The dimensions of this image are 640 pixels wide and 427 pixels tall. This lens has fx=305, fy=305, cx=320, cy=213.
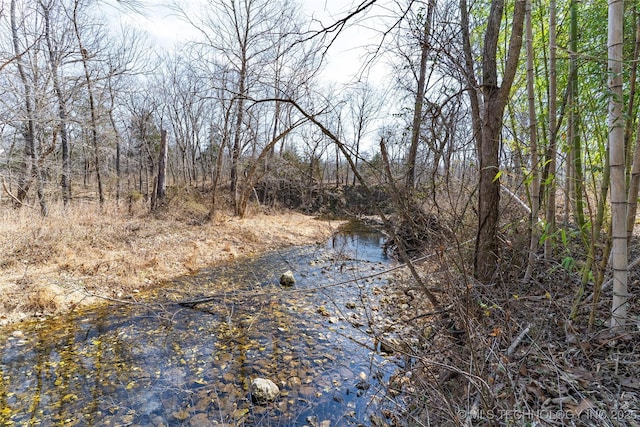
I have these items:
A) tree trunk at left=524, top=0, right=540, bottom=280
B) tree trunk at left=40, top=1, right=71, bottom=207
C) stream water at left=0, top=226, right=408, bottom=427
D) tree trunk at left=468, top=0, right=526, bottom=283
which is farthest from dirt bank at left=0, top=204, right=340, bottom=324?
tree trunk at left=524, top=0, right=540, bottom=280

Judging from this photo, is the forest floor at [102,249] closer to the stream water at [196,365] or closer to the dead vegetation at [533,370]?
the stream water at [196,365]

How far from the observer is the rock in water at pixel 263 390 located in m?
3.01

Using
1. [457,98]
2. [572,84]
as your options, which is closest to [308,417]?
[457,98]

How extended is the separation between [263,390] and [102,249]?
19.1 ft

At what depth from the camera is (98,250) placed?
665 centimetres

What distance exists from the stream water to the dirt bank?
2.02ft

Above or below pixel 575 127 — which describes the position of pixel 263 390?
below

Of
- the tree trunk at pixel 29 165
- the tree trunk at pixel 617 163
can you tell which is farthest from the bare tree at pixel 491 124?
the tree trunk at pixel 29 165

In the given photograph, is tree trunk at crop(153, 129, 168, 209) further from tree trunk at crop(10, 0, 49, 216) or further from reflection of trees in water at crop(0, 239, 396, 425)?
reflection of trees in water at crop(0, 239, 396, 425)

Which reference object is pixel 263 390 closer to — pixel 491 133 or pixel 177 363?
pixel 177 363

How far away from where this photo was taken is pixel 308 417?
2789mm

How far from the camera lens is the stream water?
9.23 feet

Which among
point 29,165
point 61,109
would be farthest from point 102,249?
point 61,109

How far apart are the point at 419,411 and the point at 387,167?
1.87 meters
